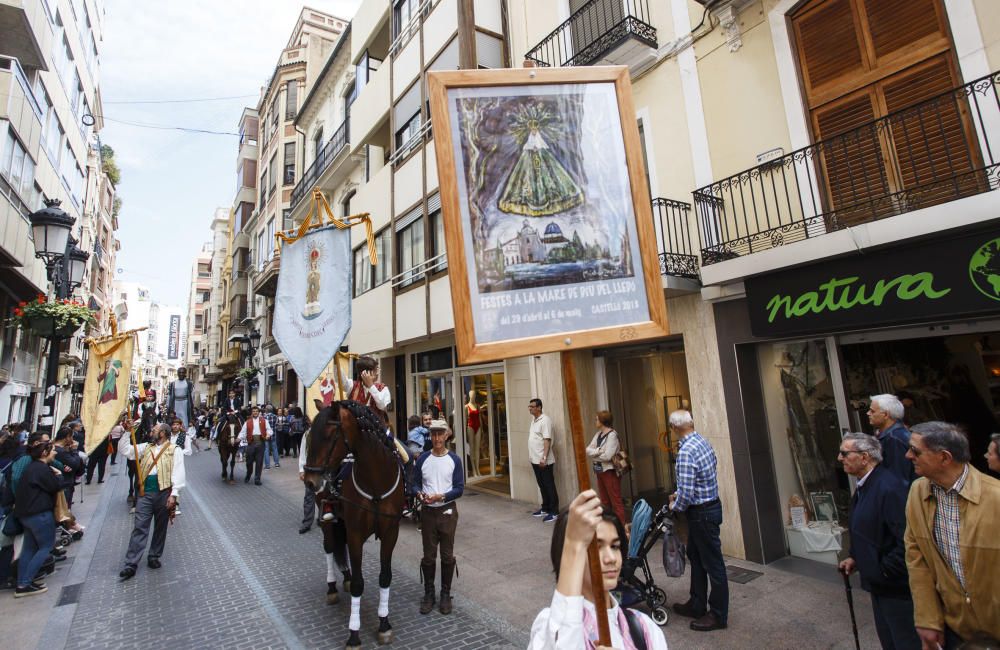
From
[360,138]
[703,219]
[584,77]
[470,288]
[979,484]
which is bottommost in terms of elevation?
[979,484]

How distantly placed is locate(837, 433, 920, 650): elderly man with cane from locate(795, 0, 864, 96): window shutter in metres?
5.23

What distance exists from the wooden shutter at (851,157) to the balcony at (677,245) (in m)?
1.82

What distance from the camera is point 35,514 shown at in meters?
6.24

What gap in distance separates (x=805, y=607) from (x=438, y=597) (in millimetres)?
4077

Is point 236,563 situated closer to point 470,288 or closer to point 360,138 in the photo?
point 470,288

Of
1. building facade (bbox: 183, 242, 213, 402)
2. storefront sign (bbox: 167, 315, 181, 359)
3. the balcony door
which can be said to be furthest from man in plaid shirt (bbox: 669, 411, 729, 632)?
storefront sign (bbox: 167, 315, 181, 359)

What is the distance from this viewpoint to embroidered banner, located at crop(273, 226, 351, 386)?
5.80 metres

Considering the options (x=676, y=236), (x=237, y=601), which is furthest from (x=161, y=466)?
(x=676, y=236)

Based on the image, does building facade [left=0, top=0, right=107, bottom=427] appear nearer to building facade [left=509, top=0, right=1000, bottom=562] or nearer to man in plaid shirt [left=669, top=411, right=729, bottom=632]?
man in plaid shirt [left=669, top=411, right=729, bottom=632]

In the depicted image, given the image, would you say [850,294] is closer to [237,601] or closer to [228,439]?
[237,601]

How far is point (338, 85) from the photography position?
2067cm

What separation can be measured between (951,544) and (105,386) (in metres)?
10.1

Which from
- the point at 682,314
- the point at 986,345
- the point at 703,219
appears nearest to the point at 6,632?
the point at 682,314

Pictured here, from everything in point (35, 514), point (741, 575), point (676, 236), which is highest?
point (676, 236)
